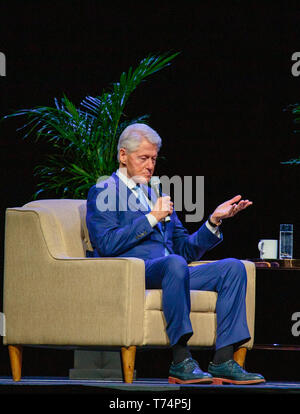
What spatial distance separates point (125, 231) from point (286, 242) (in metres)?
1.29

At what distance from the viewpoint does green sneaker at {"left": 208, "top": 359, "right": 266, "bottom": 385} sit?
11.0 ft

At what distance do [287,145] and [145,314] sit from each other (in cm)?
218

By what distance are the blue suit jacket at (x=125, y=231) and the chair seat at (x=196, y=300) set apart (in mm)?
251

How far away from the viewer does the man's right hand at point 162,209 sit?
3654mm

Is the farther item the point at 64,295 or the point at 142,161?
the point at 142,161

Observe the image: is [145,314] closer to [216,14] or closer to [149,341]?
[149,341]

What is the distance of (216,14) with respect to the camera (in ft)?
17.6

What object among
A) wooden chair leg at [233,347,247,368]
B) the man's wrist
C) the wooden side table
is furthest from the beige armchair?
the wooden side table

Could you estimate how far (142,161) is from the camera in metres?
3.87

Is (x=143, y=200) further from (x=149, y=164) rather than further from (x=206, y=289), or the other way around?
(x=206, y=289)

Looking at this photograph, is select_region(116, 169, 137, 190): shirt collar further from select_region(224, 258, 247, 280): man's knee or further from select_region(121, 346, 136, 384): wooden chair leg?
select_region(121, 346, 136, 384): wooden chair leg

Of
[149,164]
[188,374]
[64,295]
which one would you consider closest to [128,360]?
[188,374]

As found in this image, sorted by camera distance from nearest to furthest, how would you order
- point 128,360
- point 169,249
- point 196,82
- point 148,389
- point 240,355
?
point 148,389, point 128,360, point 240,355, point 169,249, point 196,82

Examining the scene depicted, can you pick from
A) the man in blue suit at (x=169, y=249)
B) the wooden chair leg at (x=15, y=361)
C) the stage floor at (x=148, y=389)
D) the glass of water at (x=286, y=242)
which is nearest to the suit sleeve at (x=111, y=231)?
the man in blue suit at (x=169, y=249)
